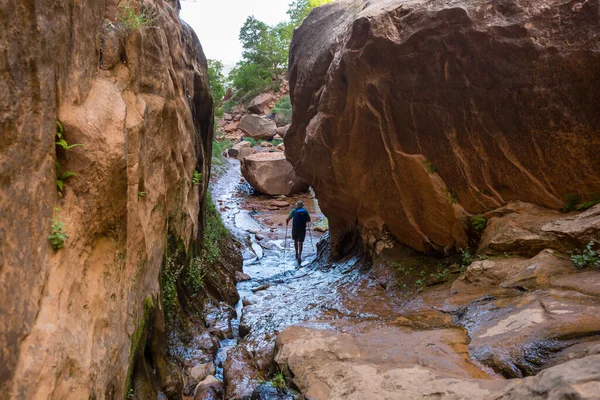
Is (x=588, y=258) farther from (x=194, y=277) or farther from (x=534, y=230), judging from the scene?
(x=194, y=277)

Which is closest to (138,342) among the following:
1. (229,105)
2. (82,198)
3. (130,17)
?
(82,198)

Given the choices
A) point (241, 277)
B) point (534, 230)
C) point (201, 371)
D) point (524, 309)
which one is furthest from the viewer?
point (241, 277)

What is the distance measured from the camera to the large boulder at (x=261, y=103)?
35309 mm

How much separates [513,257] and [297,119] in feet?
22.4

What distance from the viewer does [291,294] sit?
354 inches

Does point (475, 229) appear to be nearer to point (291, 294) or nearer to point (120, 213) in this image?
point (291, 294)

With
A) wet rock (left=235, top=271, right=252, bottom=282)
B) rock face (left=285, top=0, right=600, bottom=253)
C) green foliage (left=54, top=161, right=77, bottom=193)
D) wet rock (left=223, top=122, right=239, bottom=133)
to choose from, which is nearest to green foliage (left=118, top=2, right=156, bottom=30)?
green foliage (left=54, top=161, right=77, bottom=193)

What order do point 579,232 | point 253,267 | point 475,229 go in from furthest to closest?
point 253,267 → point 475,229 → point 579,232

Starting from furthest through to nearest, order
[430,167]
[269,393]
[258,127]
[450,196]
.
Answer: [258,127] < [430,167] < [450,196] < [269,393]

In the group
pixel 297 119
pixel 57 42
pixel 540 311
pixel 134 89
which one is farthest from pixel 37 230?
pixel 297 119

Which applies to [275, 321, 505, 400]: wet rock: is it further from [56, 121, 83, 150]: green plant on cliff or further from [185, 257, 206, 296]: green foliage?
[56, 121, 83, 150]: green plant on cliff

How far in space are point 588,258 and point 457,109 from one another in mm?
2959

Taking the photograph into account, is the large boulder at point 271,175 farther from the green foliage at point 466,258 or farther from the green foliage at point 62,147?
the green foliage at point 62,147

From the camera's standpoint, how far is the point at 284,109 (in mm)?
33219
